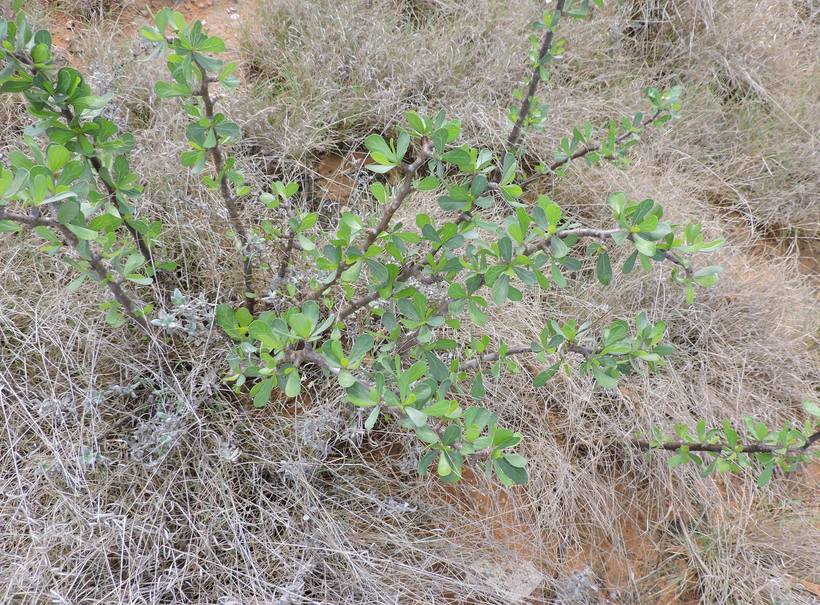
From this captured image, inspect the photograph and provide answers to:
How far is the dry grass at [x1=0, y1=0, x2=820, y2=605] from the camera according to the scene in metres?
1.38

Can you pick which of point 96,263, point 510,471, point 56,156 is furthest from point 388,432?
point 56,156

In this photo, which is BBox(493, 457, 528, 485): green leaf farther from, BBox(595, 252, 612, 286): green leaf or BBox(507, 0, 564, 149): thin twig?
BBox(507, 0, 564, 149): thin twig

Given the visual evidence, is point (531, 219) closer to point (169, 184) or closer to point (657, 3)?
point (169, 184)

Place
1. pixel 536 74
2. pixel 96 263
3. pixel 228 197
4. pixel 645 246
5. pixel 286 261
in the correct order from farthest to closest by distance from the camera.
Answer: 1. pixel 536 74
2. pixel 286 261
3. pixel 228 197
4. pixel 96 263
5. pixel 645 246

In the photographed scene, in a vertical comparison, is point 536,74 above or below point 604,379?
above

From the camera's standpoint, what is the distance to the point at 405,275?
1.28 meters

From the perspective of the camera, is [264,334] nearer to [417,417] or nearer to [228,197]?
[417,417]

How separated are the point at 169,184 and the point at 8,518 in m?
0.91

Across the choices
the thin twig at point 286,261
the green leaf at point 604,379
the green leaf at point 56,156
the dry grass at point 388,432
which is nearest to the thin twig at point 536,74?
the dry grass at point 388,432

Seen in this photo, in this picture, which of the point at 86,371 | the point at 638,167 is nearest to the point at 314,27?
the point at 638,167

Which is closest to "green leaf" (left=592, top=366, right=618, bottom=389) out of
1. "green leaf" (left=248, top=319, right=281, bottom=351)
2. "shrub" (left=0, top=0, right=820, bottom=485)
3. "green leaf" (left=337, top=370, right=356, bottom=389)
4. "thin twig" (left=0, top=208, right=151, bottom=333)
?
"shrub" (left=0, top=0, right=820, bottom=485)

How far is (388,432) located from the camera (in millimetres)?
1553

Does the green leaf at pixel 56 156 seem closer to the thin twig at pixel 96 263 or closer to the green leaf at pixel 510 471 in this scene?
the thin twig at pixel 96 263

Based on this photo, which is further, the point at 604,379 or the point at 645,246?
the point at 604,379
